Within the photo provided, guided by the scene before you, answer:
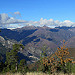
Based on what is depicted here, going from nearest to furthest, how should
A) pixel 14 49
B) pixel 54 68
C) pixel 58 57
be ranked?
pixel 54 68 < pixel 58 57 < pixel 14 49

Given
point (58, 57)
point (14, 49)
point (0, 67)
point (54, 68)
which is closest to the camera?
point (54, 68)

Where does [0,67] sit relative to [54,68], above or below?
below

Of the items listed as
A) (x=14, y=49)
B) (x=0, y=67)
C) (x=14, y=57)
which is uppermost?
(x=14, y=49)

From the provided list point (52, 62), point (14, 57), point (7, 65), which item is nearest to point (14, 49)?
point (14, 57)

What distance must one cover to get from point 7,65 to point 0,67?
3575mm

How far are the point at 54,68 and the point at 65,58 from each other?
2456 mm

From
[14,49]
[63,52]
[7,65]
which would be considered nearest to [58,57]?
[63,52]

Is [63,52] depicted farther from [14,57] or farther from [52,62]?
[14,57]

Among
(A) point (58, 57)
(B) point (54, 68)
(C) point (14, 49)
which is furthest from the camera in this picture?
(C) point (14, 49)

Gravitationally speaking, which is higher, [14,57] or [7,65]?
[14,57]

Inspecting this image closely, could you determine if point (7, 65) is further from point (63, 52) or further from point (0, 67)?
point (63, 52)

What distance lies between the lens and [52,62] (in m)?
18.3

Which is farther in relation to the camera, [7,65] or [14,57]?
[7,65]

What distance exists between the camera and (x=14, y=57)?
5809 cm
